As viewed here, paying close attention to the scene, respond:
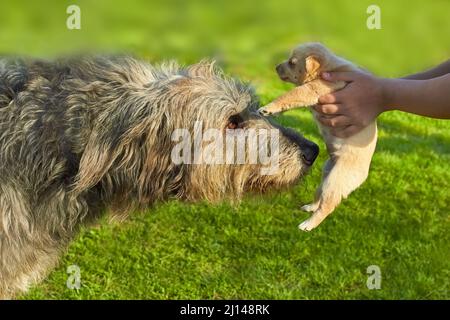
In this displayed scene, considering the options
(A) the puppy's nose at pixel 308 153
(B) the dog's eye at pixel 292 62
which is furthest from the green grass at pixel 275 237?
(B) the dog's eye at pixel 292 62

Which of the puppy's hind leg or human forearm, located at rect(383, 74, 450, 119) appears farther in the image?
the puppy's hind leg

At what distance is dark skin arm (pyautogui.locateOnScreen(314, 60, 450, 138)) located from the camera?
3.24 meters

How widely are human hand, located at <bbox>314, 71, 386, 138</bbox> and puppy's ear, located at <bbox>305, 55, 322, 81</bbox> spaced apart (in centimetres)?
5

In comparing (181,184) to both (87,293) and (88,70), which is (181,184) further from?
(87,293)

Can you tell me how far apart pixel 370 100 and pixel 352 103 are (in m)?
0.09

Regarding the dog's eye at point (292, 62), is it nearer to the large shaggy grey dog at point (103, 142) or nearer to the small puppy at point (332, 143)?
the small puppy at point (332, 143)

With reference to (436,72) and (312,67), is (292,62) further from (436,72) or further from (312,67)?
(436,72)

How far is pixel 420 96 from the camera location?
128 inches

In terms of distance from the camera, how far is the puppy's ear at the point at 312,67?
11.0 ft

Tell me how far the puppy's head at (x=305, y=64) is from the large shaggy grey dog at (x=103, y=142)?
256mm

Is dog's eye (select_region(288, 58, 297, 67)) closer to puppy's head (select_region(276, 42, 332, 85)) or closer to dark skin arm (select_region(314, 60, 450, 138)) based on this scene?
puppy's head (select_region(276, 42, 332, 85))

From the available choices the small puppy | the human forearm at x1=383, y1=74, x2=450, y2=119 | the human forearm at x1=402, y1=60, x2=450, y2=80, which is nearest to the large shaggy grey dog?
the small puppy

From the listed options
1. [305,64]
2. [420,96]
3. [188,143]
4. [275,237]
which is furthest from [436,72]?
[275,237]

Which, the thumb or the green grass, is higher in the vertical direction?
the thumb
